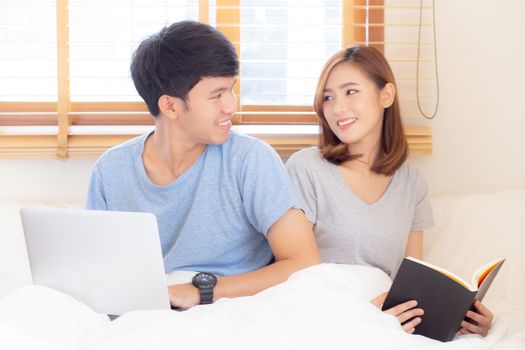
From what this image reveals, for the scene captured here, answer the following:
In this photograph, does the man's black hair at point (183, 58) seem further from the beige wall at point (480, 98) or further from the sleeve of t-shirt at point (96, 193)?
the beige wall at point (480, 98)

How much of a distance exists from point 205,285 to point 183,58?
0.52m

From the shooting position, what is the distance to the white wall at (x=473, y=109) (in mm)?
2492

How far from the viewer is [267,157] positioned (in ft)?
6.21

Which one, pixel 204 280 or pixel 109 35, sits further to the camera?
pixel 109 35

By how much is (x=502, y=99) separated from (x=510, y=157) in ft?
0.60

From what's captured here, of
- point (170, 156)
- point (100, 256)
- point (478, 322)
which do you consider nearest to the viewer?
point (100, 256)

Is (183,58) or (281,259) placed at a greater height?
(183,58)

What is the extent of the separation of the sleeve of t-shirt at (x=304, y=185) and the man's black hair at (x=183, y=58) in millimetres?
350

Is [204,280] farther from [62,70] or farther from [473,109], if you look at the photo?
[473,109]

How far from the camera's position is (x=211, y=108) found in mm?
1883

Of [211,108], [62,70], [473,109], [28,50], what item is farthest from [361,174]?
[28,50]

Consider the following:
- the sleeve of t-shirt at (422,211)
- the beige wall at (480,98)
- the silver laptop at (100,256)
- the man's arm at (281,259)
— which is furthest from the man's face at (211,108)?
the beige wall at (480,98)

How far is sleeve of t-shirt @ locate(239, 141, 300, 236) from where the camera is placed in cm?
184

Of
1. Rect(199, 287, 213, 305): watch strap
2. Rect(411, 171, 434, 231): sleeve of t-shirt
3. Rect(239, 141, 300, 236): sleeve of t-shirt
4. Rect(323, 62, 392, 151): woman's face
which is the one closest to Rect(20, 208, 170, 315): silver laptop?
Rect(199, 287, 213, 305): watch strap
